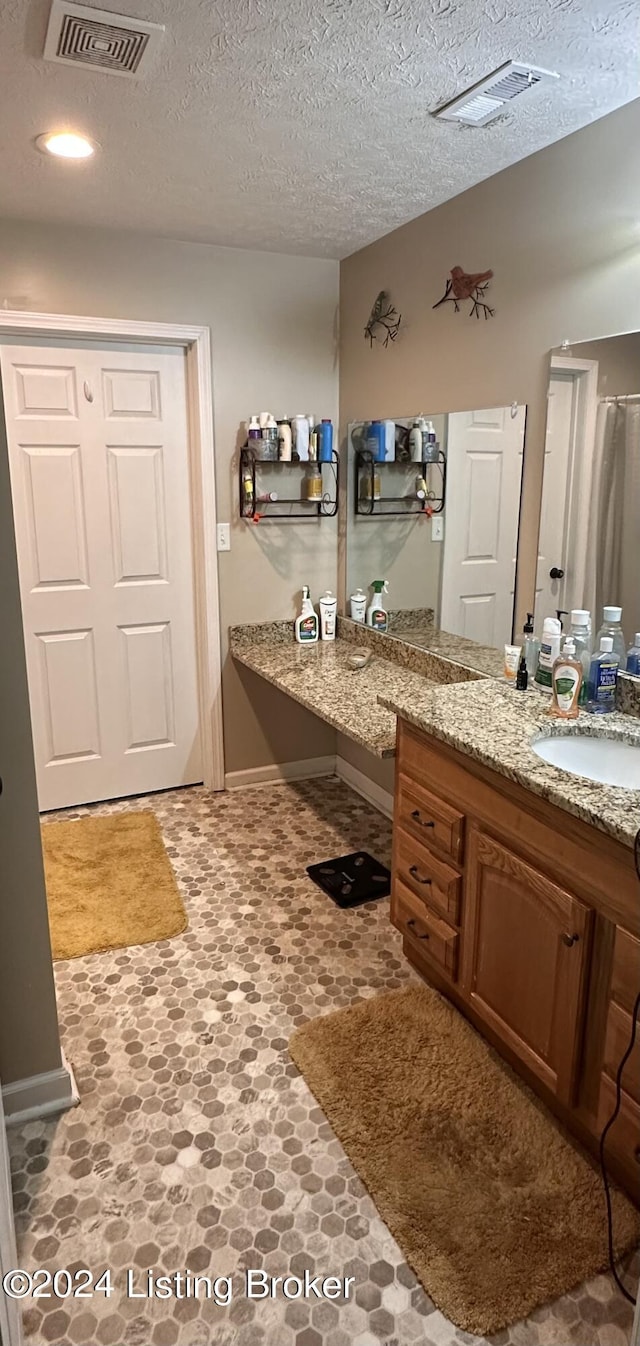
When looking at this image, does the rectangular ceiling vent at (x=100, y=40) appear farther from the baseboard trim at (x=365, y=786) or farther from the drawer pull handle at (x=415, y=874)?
the baseboard trim at (x=365, y=786)

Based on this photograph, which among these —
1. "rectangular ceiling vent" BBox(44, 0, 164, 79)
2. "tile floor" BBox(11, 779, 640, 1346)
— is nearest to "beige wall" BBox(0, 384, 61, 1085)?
"tile floor" BBox(11, 779, 640, 1346)

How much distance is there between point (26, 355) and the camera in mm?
2992

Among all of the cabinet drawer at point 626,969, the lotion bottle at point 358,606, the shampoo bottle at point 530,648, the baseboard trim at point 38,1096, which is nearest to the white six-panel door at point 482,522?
the shampoo bottle at point 530,648

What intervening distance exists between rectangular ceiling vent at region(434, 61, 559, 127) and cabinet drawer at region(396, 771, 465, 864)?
167 centimetres

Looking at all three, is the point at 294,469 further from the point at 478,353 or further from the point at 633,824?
the point at 633,824

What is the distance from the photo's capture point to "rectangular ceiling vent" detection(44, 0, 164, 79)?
1530mm

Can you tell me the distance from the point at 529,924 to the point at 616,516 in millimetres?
1045

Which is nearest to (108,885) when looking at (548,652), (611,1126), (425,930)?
(425,930)

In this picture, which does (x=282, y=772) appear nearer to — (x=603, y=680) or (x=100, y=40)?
(x=603, y=680)

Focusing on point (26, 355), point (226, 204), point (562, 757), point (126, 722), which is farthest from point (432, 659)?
point (26, 355)

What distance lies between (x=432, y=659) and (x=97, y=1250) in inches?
76.7

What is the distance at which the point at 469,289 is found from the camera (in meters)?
2.53

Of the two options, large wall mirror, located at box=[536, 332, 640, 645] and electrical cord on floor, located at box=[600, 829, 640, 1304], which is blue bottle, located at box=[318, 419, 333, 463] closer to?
large wall mirror, located at box=[536, 332, 640, 645]

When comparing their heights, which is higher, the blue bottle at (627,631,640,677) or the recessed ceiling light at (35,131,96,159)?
the recessed ceiling light at (35,131,96,159)
